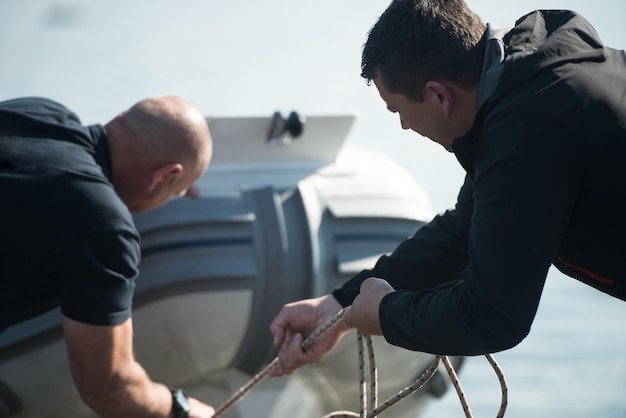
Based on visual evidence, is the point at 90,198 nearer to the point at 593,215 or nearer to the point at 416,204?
the point at 593,215

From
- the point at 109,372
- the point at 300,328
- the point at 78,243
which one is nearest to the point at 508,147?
the point at 300,328

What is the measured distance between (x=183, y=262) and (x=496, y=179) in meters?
2.08

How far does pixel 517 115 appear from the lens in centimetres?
157

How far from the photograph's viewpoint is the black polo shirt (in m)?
2.35

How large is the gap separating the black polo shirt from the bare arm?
0.12 feet

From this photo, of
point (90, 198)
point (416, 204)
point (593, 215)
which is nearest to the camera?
point (593, 215)

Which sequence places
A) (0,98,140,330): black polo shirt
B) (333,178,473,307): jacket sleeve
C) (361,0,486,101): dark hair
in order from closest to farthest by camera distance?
(361,0,486,101): dark hair, (333,178,473,307): jacket sleeve, (0,98,140,330): black polo shirt

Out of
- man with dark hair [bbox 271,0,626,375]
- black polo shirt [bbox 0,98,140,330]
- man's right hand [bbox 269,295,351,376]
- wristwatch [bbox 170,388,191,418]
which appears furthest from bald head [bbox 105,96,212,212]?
man with dark hair [bbox 271,0,626,375]

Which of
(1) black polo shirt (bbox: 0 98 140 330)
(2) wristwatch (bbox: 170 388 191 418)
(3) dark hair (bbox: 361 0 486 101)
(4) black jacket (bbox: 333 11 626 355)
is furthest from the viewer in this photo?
(2) wristwatch (bbox: 170 388 191 418)

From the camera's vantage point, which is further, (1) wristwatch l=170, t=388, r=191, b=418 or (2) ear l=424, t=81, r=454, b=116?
(1) wristwatch l=170, t=388, r=191, b=418

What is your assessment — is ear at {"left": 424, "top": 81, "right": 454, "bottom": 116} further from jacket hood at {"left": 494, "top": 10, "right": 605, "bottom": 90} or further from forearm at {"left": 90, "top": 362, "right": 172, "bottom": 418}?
forearm at {"left": 90, "top": 362, "right": 172, "bottom": 418}

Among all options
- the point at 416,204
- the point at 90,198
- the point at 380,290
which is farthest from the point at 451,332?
the point at 416,204

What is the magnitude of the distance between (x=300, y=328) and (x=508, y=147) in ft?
2.76

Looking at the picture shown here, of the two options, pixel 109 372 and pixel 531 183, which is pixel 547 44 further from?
pixel 109 372
